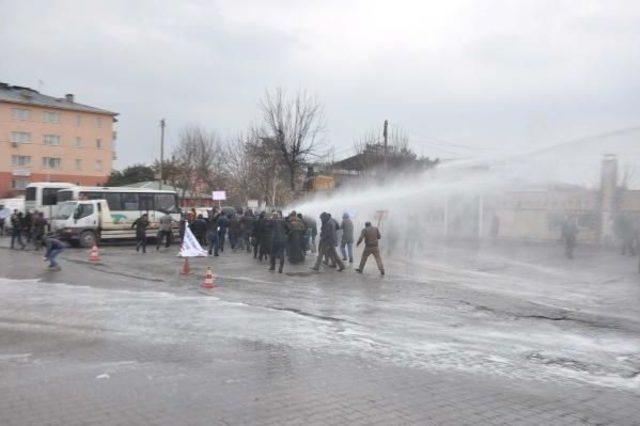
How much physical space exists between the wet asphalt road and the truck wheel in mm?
10416

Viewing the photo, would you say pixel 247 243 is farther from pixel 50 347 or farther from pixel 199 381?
pixel 199 381

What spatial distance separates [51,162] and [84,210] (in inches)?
1895

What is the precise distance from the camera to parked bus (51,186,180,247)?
85.1ft

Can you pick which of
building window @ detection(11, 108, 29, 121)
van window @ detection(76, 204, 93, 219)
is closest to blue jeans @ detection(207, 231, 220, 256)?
van window @ detection(76, 204, 93, 219)

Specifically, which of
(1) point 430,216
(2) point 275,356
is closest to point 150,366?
(2) point 275,356

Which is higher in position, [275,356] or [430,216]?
[430,216]

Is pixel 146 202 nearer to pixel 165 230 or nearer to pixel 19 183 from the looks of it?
pixel 165 230

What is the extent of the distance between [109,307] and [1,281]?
4885 mm

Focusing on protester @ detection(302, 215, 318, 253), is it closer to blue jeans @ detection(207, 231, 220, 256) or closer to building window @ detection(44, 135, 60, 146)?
blue jeans @ detection(207, 231, 220, 256)

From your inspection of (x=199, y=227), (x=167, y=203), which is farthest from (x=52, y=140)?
(x=199, y=227)

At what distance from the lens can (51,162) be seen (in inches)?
2729

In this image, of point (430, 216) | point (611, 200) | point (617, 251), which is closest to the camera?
point (617, 251)

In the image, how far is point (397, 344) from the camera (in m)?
8.32

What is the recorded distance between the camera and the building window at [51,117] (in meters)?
68.6
